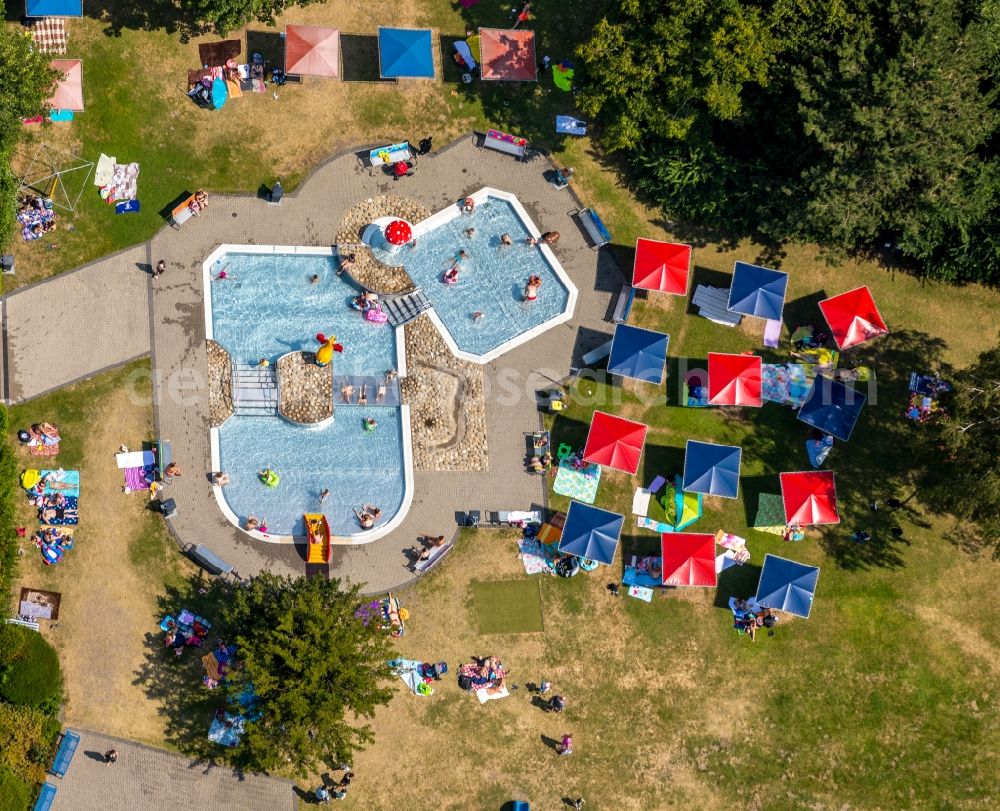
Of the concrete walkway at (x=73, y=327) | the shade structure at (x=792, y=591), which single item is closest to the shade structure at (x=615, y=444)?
the shade structure at (x=792, y=591)

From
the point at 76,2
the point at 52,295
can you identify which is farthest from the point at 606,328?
the point at 76,2

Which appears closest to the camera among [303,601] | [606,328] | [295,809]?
[303,601]

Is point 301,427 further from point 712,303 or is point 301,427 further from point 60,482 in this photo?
point 712,303

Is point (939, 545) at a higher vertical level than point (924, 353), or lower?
lower

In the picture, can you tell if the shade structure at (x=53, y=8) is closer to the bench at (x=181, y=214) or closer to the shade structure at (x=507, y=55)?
the bench at (x=181, y=214)

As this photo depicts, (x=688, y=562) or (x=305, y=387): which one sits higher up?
(x=305, y=387)

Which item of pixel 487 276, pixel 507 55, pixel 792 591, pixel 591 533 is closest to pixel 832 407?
pixel 792 591

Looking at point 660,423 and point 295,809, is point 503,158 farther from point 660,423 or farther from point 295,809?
point 295,809
